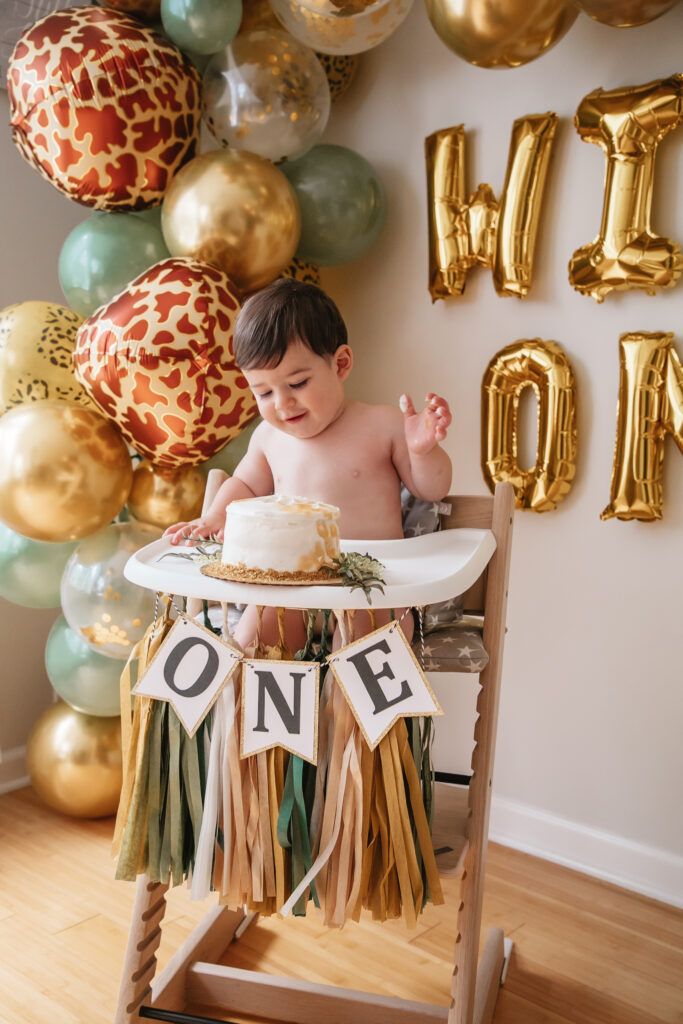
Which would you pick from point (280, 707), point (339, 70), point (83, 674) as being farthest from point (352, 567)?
point (339, 70)

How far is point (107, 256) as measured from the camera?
5.84ft

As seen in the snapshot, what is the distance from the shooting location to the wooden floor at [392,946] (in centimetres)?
149

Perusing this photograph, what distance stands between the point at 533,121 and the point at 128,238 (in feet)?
2.77

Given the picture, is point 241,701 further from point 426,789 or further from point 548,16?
point 548,16

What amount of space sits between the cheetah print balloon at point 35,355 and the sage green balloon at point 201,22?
0.57 meters

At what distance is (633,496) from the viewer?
178cm

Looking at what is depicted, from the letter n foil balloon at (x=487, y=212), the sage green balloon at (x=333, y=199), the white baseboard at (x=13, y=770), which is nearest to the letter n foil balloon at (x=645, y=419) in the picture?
the letter n foil balloon at (x=487, y=212)

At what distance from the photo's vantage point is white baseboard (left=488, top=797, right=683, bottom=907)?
1.83 metres

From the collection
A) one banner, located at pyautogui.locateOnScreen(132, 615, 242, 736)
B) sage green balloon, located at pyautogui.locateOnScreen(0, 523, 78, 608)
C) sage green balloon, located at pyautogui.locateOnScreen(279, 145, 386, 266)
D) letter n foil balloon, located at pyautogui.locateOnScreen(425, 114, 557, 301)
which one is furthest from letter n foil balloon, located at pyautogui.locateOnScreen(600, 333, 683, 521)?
sage green balloon, located at pyautogui.locateOnScreen(0, 523, 78, 608)

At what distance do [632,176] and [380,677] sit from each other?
116 centimetres

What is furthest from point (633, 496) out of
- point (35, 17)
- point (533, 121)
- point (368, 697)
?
point (35, 17)

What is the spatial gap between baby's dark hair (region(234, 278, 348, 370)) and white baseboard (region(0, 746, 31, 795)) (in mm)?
1387

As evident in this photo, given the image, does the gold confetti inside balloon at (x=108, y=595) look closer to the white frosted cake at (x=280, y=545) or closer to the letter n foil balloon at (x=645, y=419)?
the white frosted cake at (x=280, y=545)

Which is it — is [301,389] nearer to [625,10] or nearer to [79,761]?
[625,10]
